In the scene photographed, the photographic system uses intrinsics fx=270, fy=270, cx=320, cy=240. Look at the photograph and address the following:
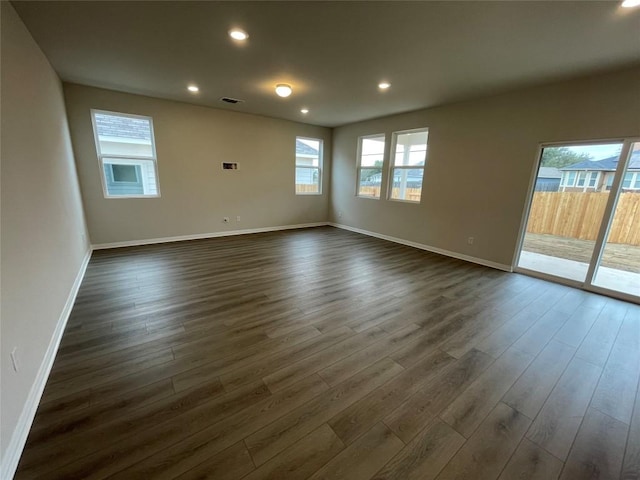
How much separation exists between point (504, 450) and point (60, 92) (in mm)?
6098

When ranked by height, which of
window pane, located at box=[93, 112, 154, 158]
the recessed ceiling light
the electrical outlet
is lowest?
the electrical outlet

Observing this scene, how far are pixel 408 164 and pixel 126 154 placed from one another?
5356mm

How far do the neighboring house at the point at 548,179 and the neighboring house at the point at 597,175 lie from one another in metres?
0.05

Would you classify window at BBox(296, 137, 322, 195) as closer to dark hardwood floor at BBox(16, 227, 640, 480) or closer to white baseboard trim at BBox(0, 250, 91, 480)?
dark hardwood floor at BBox(16, 227, 640, 480)

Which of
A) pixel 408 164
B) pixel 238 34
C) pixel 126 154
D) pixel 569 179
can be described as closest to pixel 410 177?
pixel 408 164

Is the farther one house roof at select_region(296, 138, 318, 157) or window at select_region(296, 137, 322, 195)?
window at select_region(296, 137, 322, 195)

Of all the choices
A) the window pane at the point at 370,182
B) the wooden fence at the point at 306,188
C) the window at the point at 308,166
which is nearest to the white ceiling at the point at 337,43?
the window pane at the point at 370,182

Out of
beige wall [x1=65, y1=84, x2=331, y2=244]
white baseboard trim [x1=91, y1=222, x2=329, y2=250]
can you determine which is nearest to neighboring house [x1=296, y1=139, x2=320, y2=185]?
beige wall [x1=65, y1=84, x2=331, y2=244]

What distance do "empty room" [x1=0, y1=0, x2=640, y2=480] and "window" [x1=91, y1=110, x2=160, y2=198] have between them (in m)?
0.03

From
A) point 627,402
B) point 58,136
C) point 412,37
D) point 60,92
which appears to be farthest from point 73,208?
point 627,402

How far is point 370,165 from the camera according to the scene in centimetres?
648

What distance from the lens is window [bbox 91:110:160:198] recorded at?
4.58m

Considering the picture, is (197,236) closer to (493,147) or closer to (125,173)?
(125,173)

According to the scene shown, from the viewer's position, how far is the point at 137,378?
6.09 ft
